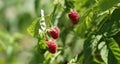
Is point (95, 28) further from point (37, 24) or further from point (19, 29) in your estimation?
point (19, 29)

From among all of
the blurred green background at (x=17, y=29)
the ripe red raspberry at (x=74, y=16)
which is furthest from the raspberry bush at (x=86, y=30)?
the blurred green background at (x=17, y=29)

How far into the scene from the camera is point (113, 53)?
207 cm

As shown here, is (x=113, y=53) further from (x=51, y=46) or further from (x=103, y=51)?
(x=51, y=46)

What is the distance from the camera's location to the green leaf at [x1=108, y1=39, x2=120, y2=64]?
2.05 metres

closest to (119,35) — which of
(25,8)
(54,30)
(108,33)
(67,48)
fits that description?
(108,33)

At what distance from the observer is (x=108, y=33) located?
82.7 inches

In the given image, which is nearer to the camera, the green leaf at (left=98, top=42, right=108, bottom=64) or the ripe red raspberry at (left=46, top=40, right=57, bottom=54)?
the green leaf at (left=98, top=42, right=108, bottom=64)

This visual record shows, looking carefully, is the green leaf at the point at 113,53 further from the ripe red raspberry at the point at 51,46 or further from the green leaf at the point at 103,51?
the ripe red raspberry at the point at 51,46

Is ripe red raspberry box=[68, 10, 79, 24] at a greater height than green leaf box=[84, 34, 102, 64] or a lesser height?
greater

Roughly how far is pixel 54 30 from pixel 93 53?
21 centimetres

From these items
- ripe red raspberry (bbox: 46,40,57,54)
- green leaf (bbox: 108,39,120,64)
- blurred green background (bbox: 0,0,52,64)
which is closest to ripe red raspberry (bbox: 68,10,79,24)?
ripe red raspberry (bbox: 46,40,57,54)

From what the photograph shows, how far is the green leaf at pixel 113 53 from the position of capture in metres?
2.05

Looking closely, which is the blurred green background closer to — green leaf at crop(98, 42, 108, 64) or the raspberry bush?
the raspberry bush

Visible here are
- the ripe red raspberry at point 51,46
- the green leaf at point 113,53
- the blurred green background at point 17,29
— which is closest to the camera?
the green leaf at point 113,53
